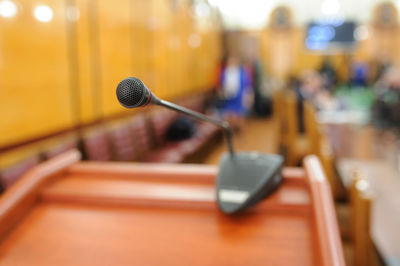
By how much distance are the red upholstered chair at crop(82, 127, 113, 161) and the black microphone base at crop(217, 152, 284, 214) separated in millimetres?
2046

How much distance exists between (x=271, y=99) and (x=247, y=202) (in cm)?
1055

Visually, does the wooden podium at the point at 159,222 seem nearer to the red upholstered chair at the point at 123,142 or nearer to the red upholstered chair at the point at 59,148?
the red upholstered chair at the point at 59,148

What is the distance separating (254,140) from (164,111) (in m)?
2.63

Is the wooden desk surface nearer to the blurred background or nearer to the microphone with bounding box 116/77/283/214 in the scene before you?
the blurred background

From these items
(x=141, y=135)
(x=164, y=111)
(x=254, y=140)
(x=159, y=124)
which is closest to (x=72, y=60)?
(x=141, y=135)

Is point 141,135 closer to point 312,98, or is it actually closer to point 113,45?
point 113,45

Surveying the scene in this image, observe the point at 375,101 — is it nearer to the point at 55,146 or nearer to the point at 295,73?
the point at 55,146

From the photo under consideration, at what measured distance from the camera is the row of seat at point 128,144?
2.46m

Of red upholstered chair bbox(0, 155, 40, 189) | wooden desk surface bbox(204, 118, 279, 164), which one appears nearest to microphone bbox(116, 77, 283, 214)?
red upholstered chair bbox(0, 155, 40, 189)

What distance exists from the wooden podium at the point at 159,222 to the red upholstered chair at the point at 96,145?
1.78 m

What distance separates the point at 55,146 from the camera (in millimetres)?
2662

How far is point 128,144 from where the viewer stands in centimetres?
370

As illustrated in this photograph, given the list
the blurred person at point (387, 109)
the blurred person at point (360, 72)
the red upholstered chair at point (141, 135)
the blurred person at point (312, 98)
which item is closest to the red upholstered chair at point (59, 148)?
the red upholstered chair at point (141, 135)

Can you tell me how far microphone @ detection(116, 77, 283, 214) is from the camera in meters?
0.99
